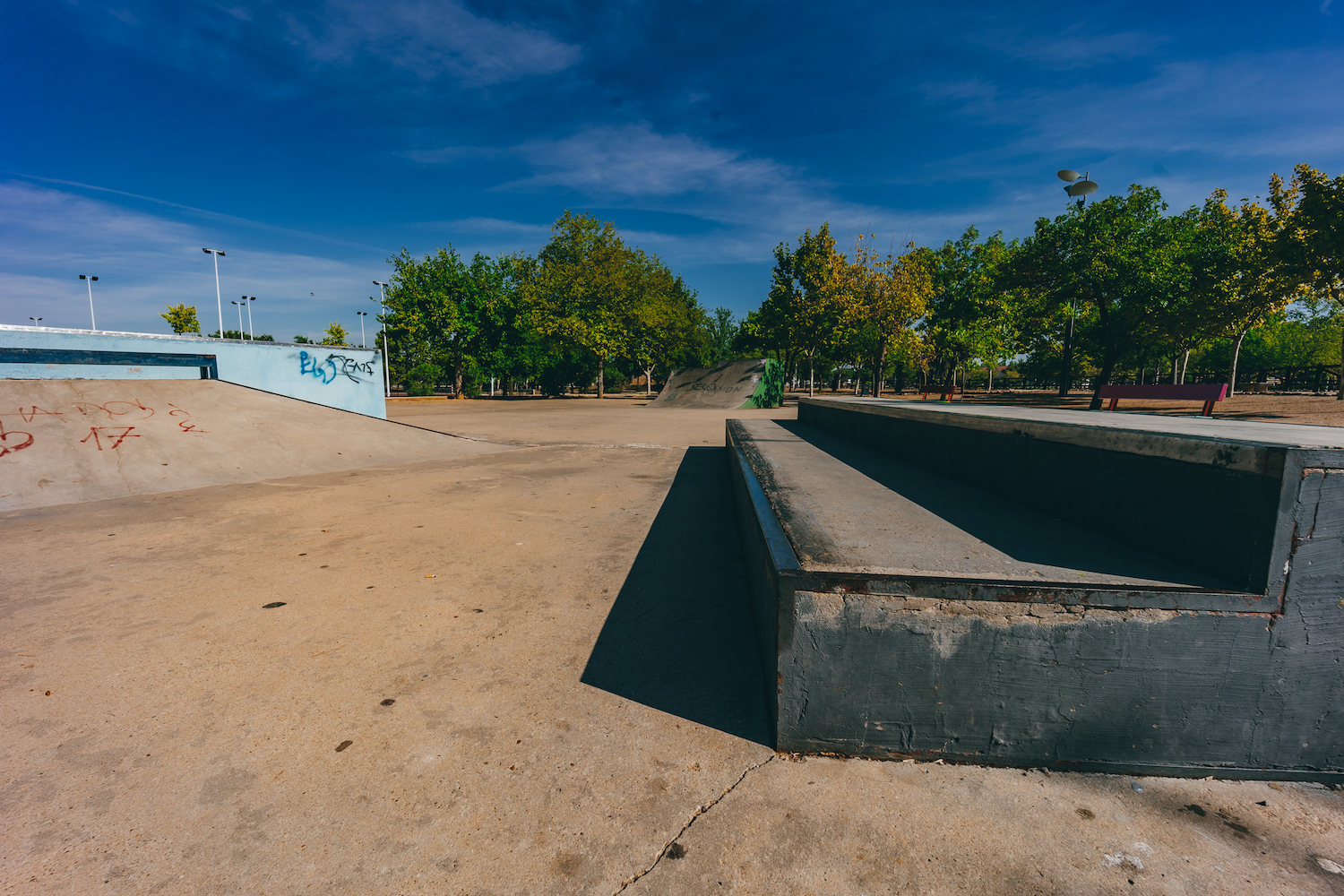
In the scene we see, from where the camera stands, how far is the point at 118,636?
2.92 m

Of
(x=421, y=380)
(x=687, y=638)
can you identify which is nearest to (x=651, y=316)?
(x=687, y=638)

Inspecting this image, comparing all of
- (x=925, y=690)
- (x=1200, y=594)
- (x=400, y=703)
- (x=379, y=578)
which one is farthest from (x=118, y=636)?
(x=1200, y=594)

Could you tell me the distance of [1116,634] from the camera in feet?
5.88

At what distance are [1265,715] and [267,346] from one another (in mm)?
20603

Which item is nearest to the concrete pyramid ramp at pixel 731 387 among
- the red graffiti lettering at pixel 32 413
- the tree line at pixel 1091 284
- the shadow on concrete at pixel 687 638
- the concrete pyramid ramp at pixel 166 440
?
the tree line at pixel 1091 284

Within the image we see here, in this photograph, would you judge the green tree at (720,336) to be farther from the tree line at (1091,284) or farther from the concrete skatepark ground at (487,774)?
the concrete skatepark ground at (487,774)

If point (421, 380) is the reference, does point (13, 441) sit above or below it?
below

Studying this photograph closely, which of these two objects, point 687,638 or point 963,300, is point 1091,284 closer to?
point 963,300

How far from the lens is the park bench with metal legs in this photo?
1731 mm

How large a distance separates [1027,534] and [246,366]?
20.0m

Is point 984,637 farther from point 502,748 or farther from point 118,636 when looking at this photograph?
point 118,636

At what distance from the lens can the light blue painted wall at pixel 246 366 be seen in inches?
517

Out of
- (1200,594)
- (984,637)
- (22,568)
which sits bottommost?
(22,568)

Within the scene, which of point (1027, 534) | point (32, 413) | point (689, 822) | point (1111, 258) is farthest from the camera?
point (1111, 258)
